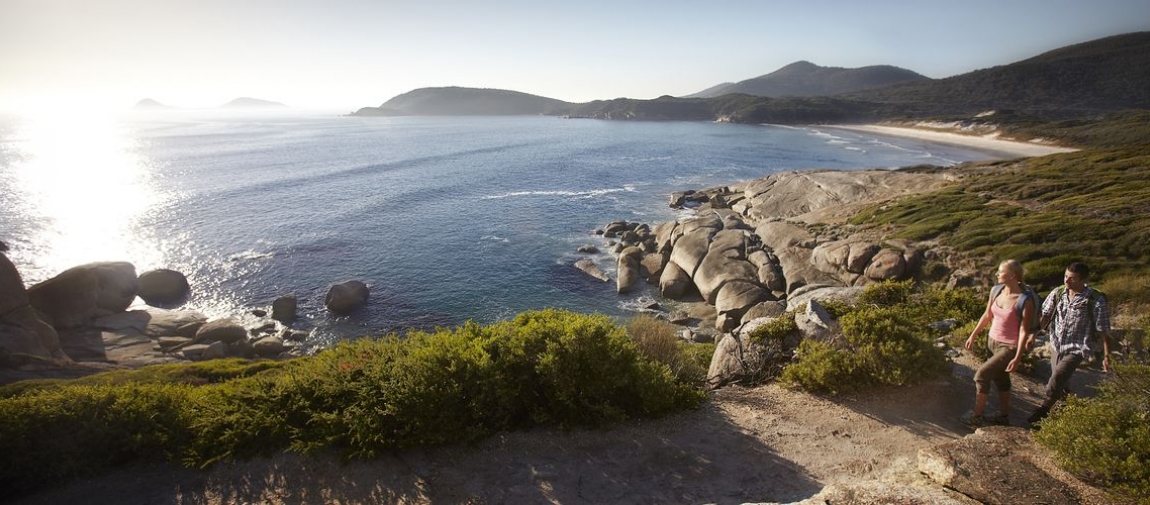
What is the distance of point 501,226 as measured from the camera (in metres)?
51.8

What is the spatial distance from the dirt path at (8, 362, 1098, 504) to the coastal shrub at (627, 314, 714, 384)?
2.40m

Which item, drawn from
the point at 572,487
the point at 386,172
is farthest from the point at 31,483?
the point at 386,172

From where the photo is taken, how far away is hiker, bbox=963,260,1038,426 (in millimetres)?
9023

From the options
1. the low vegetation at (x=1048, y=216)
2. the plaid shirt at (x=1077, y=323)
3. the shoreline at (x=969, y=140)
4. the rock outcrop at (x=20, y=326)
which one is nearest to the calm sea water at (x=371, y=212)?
the rock outcrop at (x=20, y=326)

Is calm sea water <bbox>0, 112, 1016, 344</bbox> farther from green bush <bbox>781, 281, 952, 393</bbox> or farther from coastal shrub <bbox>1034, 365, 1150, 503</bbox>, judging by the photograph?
coastal shrub <bbox>1034, 365, 1150, 503</bbox>

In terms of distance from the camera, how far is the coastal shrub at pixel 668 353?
42.9ft

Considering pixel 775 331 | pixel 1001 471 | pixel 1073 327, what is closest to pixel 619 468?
pixel 1001 471

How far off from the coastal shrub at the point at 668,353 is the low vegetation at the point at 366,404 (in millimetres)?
1553

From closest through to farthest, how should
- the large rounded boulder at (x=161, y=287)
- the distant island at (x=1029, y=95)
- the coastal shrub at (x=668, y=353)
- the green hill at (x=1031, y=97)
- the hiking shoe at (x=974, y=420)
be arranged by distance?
1. the hiking shoe at (x=974, y=420)
2. the coastal shrub at (x=668, y=353)
3. the large rounded boulder at (x=161, y=287)
4. the green hill at (x=1031, y=97)
5. the distant island at (x=1029, y=95)

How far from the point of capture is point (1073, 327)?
8.95m

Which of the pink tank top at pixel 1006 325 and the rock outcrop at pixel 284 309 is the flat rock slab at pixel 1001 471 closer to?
the pink tank top at pixel 1006 325

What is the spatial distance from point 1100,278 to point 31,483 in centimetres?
3460

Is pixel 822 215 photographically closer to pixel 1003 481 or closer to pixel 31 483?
pixel 1003 481

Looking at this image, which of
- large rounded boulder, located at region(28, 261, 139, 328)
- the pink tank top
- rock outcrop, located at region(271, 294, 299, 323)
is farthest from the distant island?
large rounded boulder, located at region(28, 261, 139, 328)
